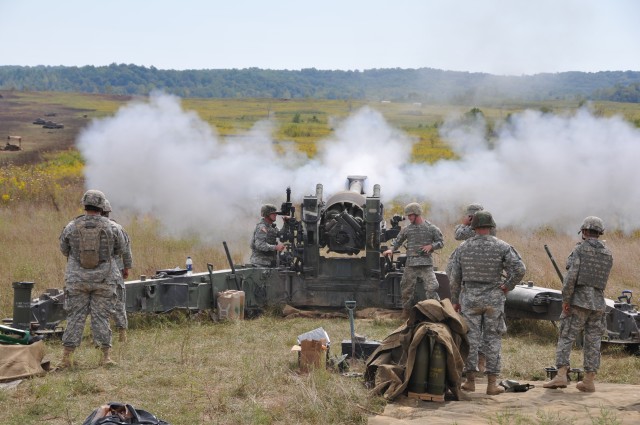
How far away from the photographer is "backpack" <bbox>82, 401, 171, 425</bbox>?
20.3 ft

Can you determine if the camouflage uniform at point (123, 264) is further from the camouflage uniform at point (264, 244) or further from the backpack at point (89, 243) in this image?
the camouflage uniform at point (264, 244)

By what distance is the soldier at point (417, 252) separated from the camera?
12.1 metres

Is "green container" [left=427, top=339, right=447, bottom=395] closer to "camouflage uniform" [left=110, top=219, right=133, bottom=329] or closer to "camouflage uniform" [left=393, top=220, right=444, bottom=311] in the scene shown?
"camouflage uniform" [left=110, top=219, right=133, bottom=329]

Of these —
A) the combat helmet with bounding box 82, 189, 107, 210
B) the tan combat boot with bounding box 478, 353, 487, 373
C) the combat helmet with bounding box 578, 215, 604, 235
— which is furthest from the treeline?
the combat helmet with bounding box 82, 189, 107, 210

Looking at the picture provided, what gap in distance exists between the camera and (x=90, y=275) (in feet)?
30.7

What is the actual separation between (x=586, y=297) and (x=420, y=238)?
11.4 feet

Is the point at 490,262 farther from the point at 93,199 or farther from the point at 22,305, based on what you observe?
the point at 22,305

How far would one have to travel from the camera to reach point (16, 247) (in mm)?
17469

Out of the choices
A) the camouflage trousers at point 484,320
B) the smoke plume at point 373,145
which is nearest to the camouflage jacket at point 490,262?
the camouflage trousers at point 484,320

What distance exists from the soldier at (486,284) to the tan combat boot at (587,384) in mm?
726

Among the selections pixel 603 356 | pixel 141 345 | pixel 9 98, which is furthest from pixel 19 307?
pixel 9 98

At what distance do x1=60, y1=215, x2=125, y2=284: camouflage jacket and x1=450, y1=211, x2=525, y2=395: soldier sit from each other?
3357 millimetres

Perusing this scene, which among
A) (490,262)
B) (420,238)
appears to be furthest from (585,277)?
(420,238)

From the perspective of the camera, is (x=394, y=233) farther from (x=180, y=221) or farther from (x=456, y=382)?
(x=180, y=221)
